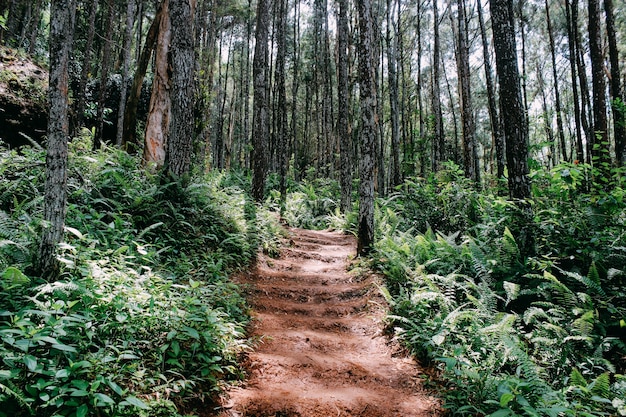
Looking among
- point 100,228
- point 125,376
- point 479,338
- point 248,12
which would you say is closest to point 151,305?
point 125,376

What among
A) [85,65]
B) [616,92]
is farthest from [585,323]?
[85,65]

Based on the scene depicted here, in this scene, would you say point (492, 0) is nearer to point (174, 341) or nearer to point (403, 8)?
point (174, 341)

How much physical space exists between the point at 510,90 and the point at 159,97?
752 centimetres

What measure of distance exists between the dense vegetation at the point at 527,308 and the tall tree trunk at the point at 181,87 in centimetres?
451

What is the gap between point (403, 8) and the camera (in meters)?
23.5

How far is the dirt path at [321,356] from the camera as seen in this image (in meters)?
3.45

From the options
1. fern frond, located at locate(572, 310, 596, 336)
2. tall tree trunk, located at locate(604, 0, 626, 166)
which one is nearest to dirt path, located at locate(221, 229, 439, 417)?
fern frond, located at locate(572, 310, 596, 336)

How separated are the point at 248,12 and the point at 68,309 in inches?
859

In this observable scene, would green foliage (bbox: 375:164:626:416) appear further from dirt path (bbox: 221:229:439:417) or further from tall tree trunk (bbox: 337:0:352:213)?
tall tree trunk (bbox: 337:0:352:213)

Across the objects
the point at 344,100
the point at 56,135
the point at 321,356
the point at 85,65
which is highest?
the point at 344,100

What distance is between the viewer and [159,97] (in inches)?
337

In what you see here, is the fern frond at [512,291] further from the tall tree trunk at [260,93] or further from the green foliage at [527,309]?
the tall tree trunk at [260,93]

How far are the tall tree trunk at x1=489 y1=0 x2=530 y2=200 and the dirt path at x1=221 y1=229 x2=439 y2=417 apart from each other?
329cm

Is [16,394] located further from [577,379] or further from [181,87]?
[181,87]
